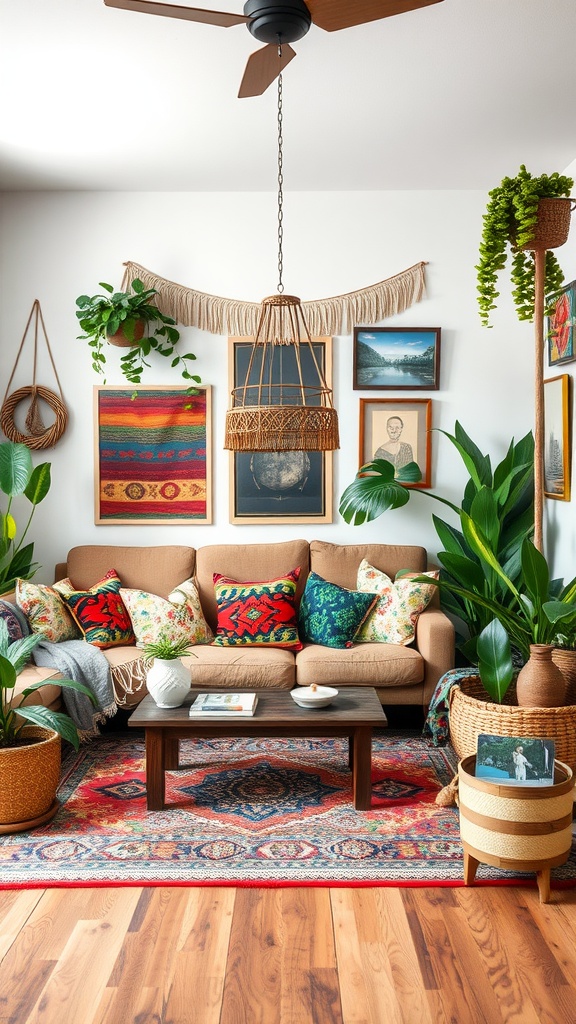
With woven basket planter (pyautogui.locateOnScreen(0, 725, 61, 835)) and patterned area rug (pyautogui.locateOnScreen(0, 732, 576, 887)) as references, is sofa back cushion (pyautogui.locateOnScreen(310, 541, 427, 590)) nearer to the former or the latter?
patterned area rug (pyautogui.locateOnScreen(0, 732, 576, 887))

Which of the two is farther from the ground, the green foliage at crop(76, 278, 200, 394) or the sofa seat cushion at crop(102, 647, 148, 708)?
the green foliage at crop(76, 278, 200, 394)

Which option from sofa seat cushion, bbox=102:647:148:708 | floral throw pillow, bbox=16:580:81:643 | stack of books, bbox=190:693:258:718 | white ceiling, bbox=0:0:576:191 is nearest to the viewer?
white ceiling, bbox=0:0:576:191

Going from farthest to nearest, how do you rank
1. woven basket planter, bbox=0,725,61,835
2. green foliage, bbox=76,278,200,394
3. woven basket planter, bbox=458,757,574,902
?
green foliage, bbox=76,278,200,394 < woven basket planter, bbox=0,725,61,835 < woven basket planter, bbox=458,757,574,902

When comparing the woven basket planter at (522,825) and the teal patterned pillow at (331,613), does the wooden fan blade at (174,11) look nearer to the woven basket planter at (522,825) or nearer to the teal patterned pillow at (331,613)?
the woven basket planter at (522,825)

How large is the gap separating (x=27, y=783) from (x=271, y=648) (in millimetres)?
A: 1516

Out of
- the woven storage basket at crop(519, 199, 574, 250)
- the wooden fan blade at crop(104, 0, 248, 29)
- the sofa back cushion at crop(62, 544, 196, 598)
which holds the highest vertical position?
the wooden fan blade at crop(104, 0, 248, 29)

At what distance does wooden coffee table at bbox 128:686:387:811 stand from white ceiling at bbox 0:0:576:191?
240 cm

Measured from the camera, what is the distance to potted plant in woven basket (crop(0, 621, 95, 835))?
295 centimetres

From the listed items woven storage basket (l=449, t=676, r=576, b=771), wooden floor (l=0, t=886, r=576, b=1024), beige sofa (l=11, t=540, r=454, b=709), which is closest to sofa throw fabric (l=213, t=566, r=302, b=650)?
beige sofa (l=11, t=540, r=454, b=709)

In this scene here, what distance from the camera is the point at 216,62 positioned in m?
3.08

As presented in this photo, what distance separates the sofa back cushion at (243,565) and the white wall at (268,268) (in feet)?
1.86

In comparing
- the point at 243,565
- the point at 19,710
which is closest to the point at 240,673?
the point at 243,565

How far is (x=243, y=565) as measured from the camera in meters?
4.54

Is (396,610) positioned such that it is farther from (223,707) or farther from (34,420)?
(34,420)
